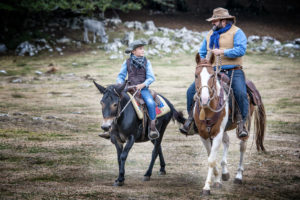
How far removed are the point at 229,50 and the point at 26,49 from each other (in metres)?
23.3

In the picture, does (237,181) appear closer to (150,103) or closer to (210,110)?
(210,110)

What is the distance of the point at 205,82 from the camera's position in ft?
20.8

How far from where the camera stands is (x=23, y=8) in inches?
1113

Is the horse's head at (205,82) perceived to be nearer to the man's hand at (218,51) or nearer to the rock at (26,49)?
the man's hand at (218,51)

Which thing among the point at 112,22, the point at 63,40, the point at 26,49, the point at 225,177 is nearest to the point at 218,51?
the point at 225,177

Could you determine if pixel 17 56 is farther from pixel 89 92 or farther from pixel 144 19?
pixel 144 19

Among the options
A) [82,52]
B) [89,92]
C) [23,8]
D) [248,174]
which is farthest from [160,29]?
[248,174]

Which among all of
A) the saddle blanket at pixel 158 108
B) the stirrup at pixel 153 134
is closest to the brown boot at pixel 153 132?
the stirrup at pixel 153 134

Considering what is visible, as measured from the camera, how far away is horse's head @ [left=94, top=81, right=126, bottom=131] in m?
6.53

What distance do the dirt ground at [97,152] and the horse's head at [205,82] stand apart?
1.52 m

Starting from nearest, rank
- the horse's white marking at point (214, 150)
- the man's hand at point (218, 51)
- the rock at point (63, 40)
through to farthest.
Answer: the horse's white marking at point (214, 150) < the man's hand at point (218, 51) < the rock at point (63, 40)

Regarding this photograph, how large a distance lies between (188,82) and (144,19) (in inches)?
662

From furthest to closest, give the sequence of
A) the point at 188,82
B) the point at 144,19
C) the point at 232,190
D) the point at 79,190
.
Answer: the point at 144,19 → the point at 188,82 → the point at 232,190 → the point at 79,190

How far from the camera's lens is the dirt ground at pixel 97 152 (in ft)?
22.0
